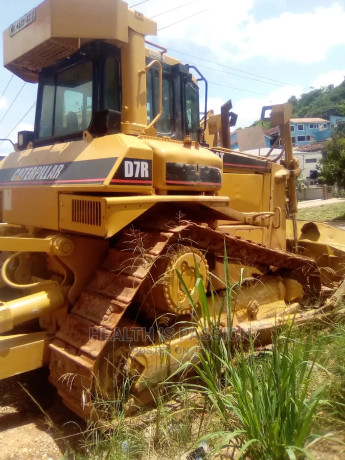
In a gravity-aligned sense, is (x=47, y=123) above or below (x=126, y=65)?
below

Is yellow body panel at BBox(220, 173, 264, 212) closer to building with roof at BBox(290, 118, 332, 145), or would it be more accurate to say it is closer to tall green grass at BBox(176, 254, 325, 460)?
tall green grass at BBox(176, 254, 325, 460)

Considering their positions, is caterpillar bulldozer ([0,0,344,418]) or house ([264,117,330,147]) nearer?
caterpillar bulldozer ([0,0,344,418])

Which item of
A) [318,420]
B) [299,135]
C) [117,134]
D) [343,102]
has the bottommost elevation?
[318,420]

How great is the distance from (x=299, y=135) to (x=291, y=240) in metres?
65.1

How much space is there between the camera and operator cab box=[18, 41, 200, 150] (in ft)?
11.3

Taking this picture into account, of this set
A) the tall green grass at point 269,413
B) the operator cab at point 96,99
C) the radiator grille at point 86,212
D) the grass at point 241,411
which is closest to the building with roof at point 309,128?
the operator cab at point 96,99

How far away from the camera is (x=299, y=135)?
6606cm

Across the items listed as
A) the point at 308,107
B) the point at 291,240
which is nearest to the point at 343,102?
the point at 308,107

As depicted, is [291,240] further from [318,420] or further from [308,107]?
[308,107]

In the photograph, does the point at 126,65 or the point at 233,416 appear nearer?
the point at 233,416

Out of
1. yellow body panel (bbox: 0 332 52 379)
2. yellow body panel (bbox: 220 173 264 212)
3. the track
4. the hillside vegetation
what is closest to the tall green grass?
the track

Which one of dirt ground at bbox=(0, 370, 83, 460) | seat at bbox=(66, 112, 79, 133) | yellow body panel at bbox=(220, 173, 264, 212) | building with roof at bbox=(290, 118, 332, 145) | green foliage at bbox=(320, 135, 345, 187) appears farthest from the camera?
building with roof at bbox=(290, 118, 332, 145)

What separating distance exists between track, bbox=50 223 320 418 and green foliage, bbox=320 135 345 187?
62.9 ft

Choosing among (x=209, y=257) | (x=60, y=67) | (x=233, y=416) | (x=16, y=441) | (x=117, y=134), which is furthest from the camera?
(x=60, y=67)
